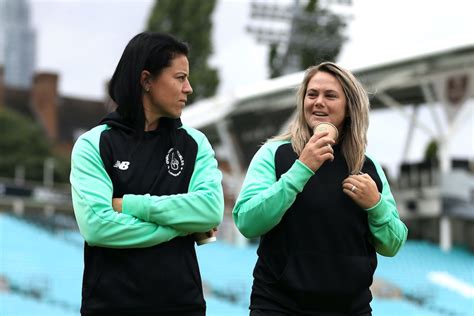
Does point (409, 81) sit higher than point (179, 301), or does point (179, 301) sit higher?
point (409, 81)

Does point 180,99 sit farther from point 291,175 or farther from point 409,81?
point 409,81

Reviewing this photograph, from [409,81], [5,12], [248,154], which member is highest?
[5,12]

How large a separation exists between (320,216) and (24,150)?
148ft

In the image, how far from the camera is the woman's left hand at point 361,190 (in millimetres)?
2721

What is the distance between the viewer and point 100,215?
2627 mm

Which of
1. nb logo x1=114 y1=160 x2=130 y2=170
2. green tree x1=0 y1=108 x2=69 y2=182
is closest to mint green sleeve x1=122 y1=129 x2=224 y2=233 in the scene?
nb logo x1=114 y1=160 x2=130 y2=170

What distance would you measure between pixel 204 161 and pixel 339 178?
46 cm

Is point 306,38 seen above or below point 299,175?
above

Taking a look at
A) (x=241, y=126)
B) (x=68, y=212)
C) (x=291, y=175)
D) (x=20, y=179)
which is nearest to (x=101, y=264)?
(x=291, y=175)

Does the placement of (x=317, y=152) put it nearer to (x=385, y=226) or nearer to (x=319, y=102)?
(x=319, y=102)

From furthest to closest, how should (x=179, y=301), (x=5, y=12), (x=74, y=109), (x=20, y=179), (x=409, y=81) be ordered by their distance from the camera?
(x=5, y=12) → (x=74, y=109) → (x=20, y=179) → (x=409, y=81) → (x=179, y=301)

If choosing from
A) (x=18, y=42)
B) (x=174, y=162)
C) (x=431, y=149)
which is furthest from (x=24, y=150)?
(x=18, y=42)

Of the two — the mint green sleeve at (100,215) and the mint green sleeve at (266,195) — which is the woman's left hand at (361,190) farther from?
the mint green sleeve at (100,215)

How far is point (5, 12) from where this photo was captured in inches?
5689
